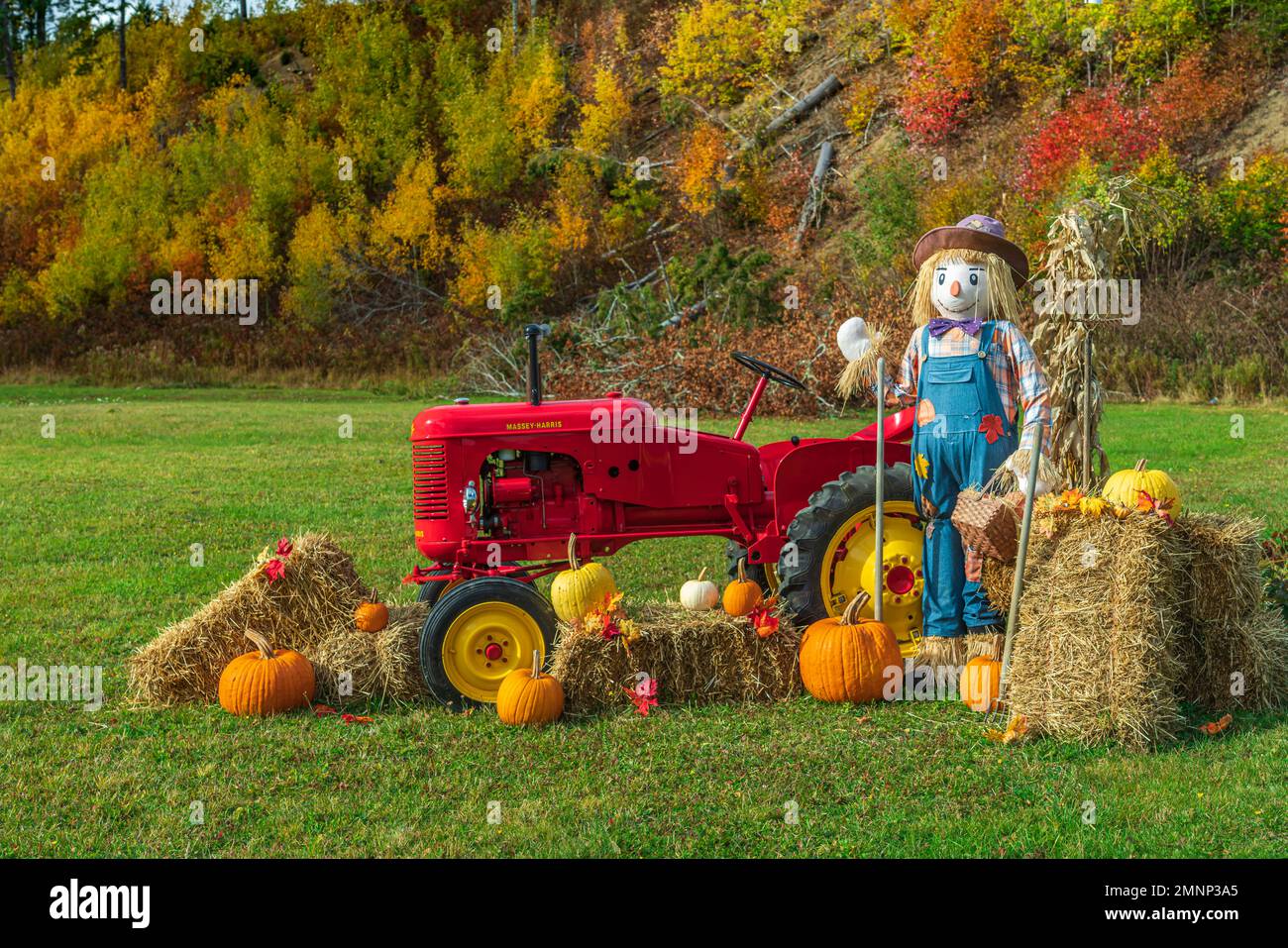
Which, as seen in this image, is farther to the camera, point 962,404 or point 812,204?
point 812,204

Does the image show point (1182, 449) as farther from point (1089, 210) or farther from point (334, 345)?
point (334, 345)

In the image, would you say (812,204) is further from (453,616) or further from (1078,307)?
(453,616)

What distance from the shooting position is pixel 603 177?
4097 cm

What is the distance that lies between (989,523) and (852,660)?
824 mm

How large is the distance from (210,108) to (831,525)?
46.8 metres

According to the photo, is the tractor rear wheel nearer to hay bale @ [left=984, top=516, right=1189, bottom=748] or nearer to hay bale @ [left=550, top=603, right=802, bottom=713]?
hay bale @ [left=550, top=603, right=802, bottom=713]

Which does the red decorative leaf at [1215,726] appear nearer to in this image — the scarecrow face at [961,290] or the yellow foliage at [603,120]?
the scarecrow face at [961,290]

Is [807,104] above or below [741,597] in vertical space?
above

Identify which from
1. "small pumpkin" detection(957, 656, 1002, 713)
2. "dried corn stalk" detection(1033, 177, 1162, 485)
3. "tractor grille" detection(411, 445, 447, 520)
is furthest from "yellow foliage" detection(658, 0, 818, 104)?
"small pumpkin" detection(957, 656, 1002, 713)

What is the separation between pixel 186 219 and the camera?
136 ft

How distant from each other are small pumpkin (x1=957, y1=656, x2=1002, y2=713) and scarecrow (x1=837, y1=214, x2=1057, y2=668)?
0.65 feet

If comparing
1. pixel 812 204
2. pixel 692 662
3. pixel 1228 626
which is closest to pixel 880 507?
pixel 692 662

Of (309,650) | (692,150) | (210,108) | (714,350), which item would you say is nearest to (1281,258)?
(714,350)

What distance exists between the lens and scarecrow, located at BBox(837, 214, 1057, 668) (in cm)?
580
